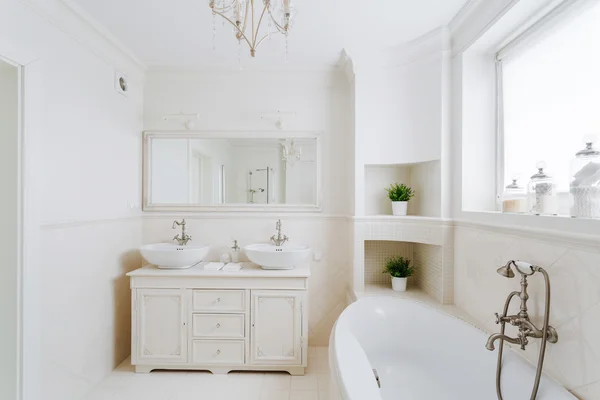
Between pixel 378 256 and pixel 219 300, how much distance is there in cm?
144

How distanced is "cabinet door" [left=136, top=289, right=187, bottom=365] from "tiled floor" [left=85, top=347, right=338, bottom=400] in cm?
13

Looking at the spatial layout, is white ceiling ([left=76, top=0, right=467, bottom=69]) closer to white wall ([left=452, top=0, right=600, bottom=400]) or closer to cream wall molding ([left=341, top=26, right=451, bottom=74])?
cream wall molding ([left=341, top=26, right=451, bottom=74])

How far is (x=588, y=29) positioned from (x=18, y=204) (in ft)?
9.66

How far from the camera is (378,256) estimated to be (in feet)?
9.42

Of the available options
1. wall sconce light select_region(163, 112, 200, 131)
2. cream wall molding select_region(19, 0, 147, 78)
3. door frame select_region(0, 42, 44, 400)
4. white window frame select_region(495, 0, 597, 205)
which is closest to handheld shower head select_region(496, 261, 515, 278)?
white window frame select_region(495, 0, 597, 205)

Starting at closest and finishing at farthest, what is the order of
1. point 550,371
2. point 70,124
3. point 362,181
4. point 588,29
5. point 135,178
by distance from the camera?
point 550,371, point 588,29, point 70,124, point 362,181, point 135,178

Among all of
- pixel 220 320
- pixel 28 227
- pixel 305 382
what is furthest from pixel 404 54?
pixel 28 227

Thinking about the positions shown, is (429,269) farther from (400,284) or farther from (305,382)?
(305,382)

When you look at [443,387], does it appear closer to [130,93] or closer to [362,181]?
[362,181]

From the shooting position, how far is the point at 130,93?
8.80 ft

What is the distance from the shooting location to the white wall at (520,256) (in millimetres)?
1188

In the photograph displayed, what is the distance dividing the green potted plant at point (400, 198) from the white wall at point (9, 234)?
2.49 meters

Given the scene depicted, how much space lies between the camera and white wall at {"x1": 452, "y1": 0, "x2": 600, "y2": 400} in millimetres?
1188

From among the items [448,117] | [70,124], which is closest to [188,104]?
[70,124]
